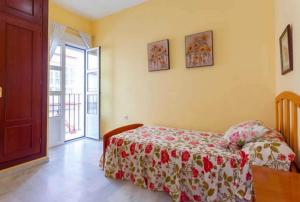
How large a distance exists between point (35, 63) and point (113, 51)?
1.66m

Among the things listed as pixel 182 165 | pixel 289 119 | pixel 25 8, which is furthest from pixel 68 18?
pixel 289 119

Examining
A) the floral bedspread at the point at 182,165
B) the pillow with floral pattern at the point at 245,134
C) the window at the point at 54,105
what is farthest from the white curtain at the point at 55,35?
the pillow with floral pattern at the point at 245,134

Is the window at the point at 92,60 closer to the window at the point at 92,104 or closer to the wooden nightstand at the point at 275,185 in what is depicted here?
the window at the point at 92,104

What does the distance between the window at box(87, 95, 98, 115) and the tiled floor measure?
4.98 ft

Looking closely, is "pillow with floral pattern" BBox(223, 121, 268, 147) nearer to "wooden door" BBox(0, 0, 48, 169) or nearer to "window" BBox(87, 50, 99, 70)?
"wooden door" BBox(0, 0, 48, 169)

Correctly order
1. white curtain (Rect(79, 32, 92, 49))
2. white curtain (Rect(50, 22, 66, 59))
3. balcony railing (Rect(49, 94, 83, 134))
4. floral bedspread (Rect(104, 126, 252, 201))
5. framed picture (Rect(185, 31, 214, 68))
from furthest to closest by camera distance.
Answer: balcony railing (Rect(49, 94, 83, 134))
white curtain (Rect(79, 32, 92, 49))
white curtain (Rect(50, 22, 66, 59))
framed picture (Rect(185, 31, 214, 68))
floral bedspread (Rect(104, 126, 252, 201))

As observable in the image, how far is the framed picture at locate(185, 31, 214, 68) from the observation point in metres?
2.79

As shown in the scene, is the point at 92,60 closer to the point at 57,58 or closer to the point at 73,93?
the point at 57,58

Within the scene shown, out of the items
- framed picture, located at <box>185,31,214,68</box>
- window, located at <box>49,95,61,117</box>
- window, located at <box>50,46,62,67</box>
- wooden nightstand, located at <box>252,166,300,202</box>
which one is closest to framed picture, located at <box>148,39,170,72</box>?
framed picture, located at <box>185,31,214,68</box>

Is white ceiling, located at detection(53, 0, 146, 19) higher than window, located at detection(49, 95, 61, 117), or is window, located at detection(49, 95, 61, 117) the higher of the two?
white ceiling, located at detection(53, 0, 146, 19)

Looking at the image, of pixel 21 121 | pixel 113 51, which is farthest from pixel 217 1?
pixel 21 121

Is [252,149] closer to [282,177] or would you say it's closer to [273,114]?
[282,177]

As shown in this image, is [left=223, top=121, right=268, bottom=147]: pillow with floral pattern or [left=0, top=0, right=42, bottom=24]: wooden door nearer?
[left=223, top=121, right=268, bottom=147]: pillow with floral pattern

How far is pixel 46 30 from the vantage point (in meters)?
2.81
